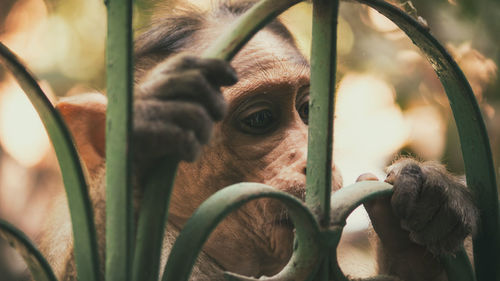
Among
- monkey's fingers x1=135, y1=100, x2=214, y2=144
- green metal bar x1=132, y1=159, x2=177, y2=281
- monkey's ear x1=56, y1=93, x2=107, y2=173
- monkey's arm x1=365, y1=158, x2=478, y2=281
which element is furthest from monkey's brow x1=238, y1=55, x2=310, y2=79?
green metal bar x1=132, y1=159, x2=177, y2=281

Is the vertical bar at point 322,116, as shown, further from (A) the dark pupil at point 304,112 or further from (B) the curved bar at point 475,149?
(A) the dark pupil at point 304,112

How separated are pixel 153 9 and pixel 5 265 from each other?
1.88 metres

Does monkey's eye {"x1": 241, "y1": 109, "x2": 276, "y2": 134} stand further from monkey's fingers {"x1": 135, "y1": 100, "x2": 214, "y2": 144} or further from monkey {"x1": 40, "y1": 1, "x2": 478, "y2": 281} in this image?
monkey's fingers {"x1": 135, "y1": 100, "x2": 214, "y2": 144}

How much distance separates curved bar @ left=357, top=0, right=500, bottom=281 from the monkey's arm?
4 centimetres

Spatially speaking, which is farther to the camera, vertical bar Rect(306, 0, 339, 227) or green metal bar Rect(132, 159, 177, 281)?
vertical bar Rect(306, 0, 339, 227)

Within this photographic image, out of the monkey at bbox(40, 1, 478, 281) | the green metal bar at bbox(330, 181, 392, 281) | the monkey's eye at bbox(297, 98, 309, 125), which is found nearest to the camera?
the green metal bar at bbox(330, 181, 392, 281)

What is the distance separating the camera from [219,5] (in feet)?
7.92

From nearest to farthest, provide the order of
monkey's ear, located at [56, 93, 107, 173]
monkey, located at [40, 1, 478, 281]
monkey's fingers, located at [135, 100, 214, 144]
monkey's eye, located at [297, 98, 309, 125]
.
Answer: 1. monkey's fingers, located at [135, 100, 214, 144]
2. monkey, located at [40, 1, 478, 281]
3. monkey's ear, located at [56, 93, 107, 173]
4. monkey's eye, located at [297, 98, 309, 125]

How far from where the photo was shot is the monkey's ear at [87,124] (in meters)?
1.52

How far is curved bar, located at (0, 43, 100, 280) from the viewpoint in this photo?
668 millimetres

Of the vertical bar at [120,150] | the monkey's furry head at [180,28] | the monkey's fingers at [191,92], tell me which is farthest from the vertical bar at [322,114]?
the monkey's furry head at [180,28]

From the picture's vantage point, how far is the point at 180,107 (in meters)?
0.75

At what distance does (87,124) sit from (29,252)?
3.00 feet

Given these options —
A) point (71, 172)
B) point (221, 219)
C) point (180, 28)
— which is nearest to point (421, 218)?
point (221, 219)
